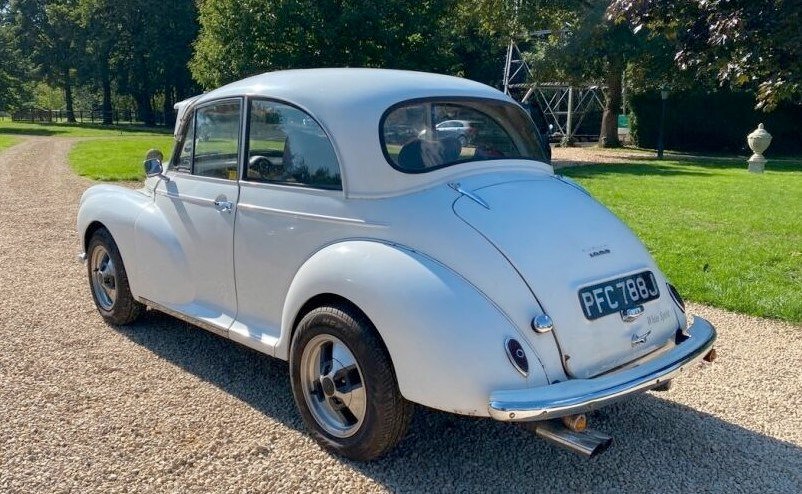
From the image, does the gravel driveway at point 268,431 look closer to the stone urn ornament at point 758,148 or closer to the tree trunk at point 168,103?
the stone urn ornament at point 758,148

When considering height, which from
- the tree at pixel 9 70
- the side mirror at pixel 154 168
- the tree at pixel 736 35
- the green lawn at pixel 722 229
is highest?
the tree at pixel 9 70

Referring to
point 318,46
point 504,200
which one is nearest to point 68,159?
point 318,46

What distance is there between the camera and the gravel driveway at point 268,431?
3.31m

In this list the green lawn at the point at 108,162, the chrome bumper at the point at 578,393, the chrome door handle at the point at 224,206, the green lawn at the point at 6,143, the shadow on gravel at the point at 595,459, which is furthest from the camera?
the green lawn at the point at 6,143

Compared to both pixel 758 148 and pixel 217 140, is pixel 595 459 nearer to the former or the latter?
pixel 217 140

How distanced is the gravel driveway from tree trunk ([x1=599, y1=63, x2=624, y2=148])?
71.1ft

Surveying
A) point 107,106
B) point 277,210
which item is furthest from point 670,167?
point 107,106

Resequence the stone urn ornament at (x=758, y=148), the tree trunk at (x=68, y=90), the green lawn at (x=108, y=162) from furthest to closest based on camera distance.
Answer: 1. the tree trunk at (x=68, y=90)
2. the stone urn ornament at (x=758, y=148)
3. the green lawn at (x=108, y=162)

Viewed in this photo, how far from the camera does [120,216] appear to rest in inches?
198

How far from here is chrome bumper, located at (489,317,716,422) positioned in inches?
112

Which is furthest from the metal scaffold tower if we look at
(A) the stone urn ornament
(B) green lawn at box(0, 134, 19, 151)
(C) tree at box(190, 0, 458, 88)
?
(B) green lawn at box(0, 134, 19, 151)

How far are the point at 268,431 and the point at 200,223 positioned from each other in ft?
4.54

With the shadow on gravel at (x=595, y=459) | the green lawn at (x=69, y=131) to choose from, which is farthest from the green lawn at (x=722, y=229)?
the green lawn at (x=69, y=131)

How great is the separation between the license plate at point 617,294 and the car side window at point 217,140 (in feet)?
7.23
